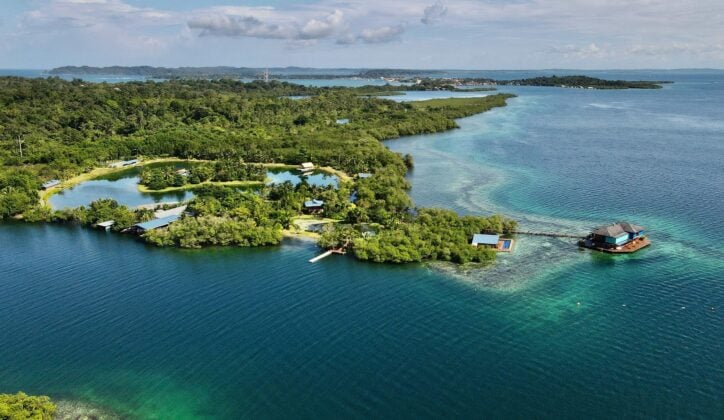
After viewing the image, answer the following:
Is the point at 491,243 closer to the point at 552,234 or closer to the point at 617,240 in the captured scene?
the point at 552,234

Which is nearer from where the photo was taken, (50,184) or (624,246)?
(624,246)

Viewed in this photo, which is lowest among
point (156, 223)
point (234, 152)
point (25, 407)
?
point (25, 407)

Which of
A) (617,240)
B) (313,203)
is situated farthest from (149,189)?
(617,240)

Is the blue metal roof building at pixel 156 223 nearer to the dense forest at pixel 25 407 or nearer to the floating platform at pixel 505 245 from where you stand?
the dense forest at pixel 25 407

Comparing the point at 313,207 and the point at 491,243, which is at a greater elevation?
the point at 313,207

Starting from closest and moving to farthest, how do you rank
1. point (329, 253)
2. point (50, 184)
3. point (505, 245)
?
point (329, 253), point (505, 245), point (50, 184)

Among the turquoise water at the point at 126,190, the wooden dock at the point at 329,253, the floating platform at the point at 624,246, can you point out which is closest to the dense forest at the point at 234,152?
the wooden dock at the point at 329,253

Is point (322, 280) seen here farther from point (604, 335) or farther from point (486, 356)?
point (604, 335)
